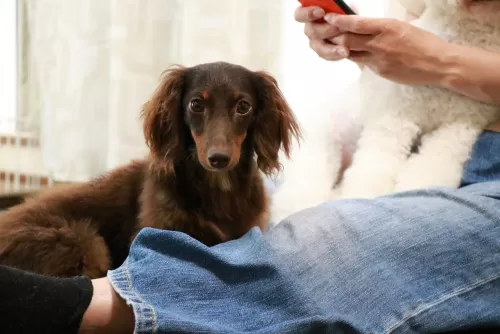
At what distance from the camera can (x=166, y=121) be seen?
1175 millimetres

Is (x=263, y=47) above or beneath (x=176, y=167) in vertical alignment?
above

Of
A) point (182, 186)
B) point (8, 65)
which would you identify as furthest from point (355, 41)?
point (8, 65)

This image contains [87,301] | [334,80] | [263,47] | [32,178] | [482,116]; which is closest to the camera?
[87,301]

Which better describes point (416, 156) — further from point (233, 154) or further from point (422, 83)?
point (233, 154)

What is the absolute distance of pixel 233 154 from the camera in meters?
1.04

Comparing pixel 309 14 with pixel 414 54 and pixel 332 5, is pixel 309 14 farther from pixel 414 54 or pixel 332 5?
pixel 414 54

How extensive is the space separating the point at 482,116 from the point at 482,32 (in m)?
0.20

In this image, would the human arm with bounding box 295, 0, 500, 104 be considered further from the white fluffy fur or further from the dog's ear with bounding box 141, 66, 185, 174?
the dog's ear with bounding box 141, 66, 185, 174

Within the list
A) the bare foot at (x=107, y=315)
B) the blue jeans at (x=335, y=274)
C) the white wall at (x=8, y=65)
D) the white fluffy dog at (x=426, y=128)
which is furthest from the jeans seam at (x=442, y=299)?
the white wall at (x=8, y=65)

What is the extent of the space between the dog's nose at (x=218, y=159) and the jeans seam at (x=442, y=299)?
45 cm

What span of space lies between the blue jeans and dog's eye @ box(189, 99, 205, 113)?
34 cm

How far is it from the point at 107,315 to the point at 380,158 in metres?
0.73

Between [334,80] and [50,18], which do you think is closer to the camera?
[334,80]

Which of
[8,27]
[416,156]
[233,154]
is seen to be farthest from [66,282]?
[8,27]
